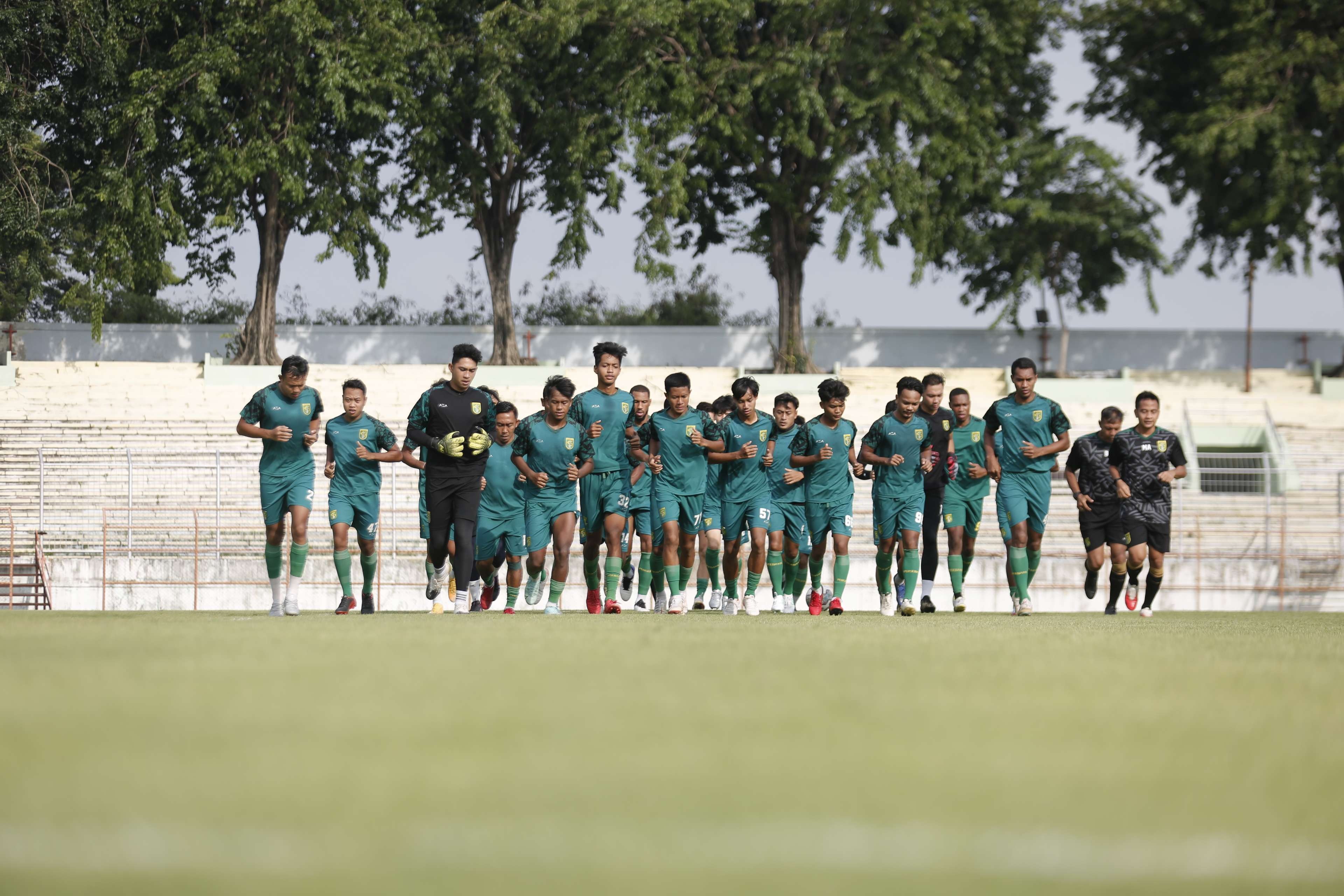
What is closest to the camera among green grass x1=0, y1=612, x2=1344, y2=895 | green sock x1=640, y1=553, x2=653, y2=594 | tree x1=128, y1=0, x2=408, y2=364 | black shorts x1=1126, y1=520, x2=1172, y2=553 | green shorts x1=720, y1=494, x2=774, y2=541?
green grass x1=0, y1=612, x2=1344, y2=895

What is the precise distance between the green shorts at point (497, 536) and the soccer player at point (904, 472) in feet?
11.1

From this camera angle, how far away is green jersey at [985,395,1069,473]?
47.1ft

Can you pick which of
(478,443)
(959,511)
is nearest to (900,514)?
(959,511)

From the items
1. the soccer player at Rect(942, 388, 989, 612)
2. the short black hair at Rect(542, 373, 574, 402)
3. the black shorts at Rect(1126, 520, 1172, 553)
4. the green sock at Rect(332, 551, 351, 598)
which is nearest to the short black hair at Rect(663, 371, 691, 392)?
the short black hair at Rect(542, 373, 574, 402)

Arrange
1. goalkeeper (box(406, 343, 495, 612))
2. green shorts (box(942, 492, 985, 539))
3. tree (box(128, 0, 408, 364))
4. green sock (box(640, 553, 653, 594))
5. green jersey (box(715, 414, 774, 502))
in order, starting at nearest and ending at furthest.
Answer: goalkeeper (box(406, 343, 495, 612)) < green jersey (box(715, 414, 774, 502)) < green shorts (box(942, 492, 985, 539)) < green sock (box(640, 553, 653, 594)) < tree (box(128, 0, 408, 364))

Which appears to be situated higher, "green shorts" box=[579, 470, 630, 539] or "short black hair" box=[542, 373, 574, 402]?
"short black hair" box=[542, 373, 574, 402]

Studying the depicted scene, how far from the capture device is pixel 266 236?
41.4 metres

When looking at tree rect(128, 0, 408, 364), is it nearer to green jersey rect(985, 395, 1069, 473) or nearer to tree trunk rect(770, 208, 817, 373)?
tree trunk rect(770, 208, 817, 373)

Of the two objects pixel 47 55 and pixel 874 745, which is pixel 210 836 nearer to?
pixel 874 745

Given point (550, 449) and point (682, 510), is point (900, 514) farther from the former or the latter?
point (550, 449)

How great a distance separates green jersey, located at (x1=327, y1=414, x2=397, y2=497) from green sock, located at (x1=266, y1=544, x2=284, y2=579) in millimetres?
814

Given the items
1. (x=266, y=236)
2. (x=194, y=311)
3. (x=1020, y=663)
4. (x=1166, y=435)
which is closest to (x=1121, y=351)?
(x=266, y=236)

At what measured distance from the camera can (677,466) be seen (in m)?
13.1

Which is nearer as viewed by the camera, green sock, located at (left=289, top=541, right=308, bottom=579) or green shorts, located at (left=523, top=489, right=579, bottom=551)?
green sock, located at (left=289, top=541, right=308, bottom=579)
